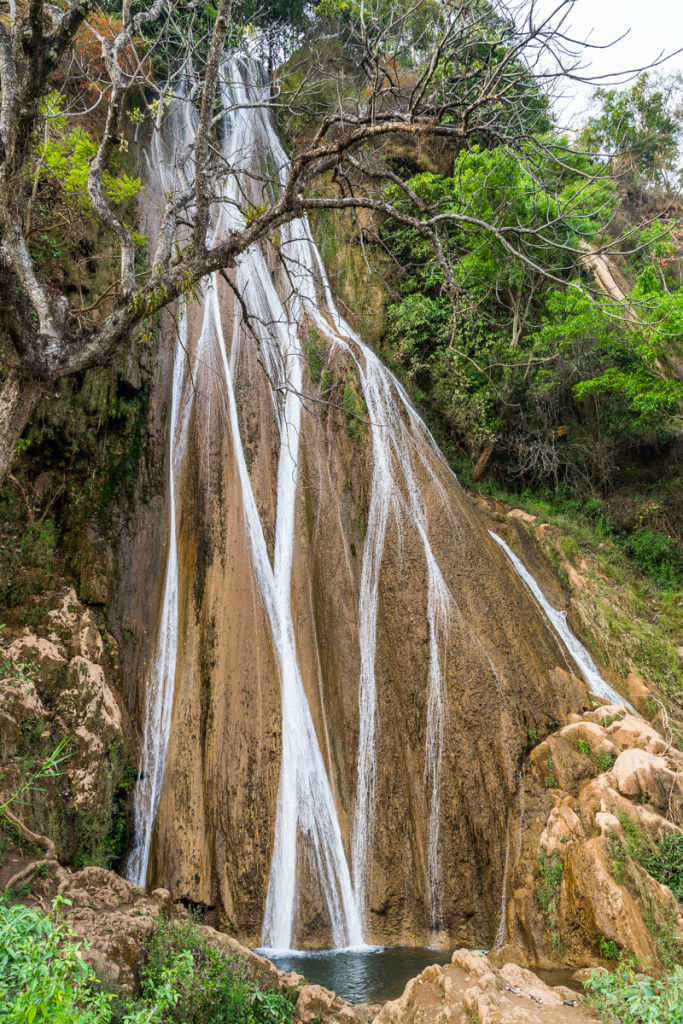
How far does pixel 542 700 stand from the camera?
7.70 metres

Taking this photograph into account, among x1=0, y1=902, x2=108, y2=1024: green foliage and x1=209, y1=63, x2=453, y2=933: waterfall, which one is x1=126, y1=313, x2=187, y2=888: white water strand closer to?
x1=209, y1=63, x2=453, y2=933: waterfall

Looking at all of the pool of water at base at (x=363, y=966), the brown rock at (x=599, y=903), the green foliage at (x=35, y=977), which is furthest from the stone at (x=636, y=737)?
the green foliage at (x=35, y=977)

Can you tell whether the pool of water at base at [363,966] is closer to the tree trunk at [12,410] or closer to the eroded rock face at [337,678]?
the eroded rock face at [337,678]

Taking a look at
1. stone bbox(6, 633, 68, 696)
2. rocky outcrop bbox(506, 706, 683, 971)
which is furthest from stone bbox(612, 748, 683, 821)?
stone bbox(6, 633, 68, 696)

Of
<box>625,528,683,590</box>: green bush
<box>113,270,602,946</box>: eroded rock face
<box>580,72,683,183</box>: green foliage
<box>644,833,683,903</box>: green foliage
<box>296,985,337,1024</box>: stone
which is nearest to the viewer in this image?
<box>296,985,337,1024</box>: stone

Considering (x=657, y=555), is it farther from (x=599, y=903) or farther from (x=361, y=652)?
(x=599, y=903)

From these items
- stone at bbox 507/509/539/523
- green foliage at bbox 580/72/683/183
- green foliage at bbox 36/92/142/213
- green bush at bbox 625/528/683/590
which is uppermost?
green foliage at bbox 580/72/683/183

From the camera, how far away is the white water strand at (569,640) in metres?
8.37

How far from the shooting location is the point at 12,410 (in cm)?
445

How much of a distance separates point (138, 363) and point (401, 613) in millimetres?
6541

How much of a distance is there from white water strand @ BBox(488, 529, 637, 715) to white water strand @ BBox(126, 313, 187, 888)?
541 cm

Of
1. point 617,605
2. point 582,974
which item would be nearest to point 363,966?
point 582,974

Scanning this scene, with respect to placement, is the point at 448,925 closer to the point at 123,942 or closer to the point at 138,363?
the point at 123,942

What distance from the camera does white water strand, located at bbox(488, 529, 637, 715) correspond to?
27.5 ft
